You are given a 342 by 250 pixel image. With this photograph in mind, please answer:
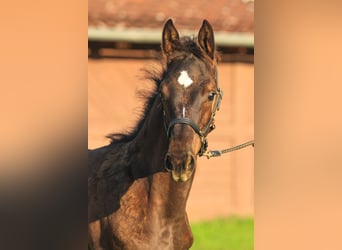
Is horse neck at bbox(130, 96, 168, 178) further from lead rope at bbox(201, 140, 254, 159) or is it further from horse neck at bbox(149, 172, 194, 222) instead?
lead rope at bbox(201, 140, 254, 159)

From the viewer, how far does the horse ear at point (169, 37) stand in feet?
5.97

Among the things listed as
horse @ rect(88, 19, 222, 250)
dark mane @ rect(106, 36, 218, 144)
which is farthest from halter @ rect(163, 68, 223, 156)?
dark mane @ rect(106, 36, 218, 144)

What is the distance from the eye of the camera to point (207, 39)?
184 cm

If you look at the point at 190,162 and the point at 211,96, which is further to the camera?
the point at 211,96

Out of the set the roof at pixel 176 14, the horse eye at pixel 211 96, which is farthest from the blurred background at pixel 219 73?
the horse eye at pixel 211 96

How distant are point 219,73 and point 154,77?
0.21m

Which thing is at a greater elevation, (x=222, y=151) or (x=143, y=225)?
(x=222, y=151)

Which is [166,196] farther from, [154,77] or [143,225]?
[154,77]

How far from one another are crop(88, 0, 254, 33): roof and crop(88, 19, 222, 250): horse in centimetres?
6

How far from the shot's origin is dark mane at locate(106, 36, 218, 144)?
72.9 inches

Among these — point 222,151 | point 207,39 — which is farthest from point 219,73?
point 222,151

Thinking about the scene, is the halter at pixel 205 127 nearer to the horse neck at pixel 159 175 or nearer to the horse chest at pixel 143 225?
the horse neck at pixel 159 175
